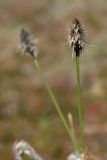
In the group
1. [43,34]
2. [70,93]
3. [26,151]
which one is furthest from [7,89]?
[26,151]

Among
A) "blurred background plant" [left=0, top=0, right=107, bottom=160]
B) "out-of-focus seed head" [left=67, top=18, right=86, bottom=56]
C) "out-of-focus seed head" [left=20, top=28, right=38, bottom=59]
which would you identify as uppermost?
"blurred background plant" [left=0, top=0, right=107, bottom=160]

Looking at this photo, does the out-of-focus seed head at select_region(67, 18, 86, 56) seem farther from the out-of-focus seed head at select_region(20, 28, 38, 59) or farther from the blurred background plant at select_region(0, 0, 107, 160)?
the blurred background plant at select_region(0, 0, 107, 160)

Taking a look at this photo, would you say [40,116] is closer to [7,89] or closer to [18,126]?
[18,126]

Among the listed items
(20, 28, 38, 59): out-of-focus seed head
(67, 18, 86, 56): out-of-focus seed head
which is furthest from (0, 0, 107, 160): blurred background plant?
(67, 18, 86, 56): out-of-focus seed head

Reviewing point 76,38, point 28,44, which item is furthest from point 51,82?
point 76,38

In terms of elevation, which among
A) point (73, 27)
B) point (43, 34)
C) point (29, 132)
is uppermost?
point (43, 34)

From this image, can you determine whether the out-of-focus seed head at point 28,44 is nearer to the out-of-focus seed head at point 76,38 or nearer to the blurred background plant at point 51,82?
the out-of-focus seed head at point 76,38
